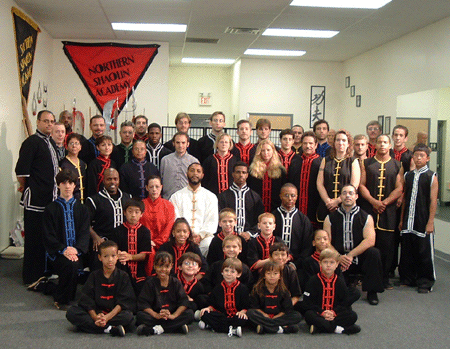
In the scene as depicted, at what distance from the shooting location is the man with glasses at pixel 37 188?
477cm

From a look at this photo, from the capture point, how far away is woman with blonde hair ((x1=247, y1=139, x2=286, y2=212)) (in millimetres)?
5078

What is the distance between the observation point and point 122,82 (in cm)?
886

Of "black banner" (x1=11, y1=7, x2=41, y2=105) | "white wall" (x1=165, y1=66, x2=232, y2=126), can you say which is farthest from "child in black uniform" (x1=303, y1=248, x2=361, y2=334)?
"white wall" (x1=165, y1=66, x2=232, y2=126)

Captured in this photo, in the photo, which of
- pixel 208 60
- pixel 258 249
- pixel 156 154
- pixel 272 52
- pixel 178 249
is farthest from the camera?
pixel 208 60

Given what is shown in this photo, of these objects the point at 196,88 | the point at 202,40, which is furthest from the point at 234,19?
the point at 196,88

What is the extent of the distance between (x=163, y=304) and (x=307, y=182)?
2067mm

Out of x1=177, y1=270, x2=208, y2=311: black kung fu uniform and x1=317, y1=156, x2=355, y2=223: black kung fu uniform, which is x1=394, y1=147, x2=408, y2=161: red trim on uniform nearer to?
x1=317, y1=156, x2=355, y2=223: black kung fu uniform

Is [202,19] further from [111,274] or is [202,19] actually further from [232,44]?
[111,274]

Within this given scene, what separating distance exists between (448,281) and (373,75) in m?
4.92

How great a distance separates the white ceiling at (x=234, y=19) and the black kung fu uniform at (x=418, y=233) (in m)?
2.41

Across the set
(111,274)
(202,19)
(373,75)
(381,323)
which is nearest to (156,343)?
(111,274)

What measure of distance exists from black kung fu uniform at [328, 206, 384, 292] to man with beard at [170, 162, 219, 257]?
110 centimetres

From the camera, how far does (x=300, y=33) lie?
318 inches

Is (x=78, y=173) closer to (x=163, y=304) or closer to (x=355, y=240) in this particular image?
(x=163, y=304)
